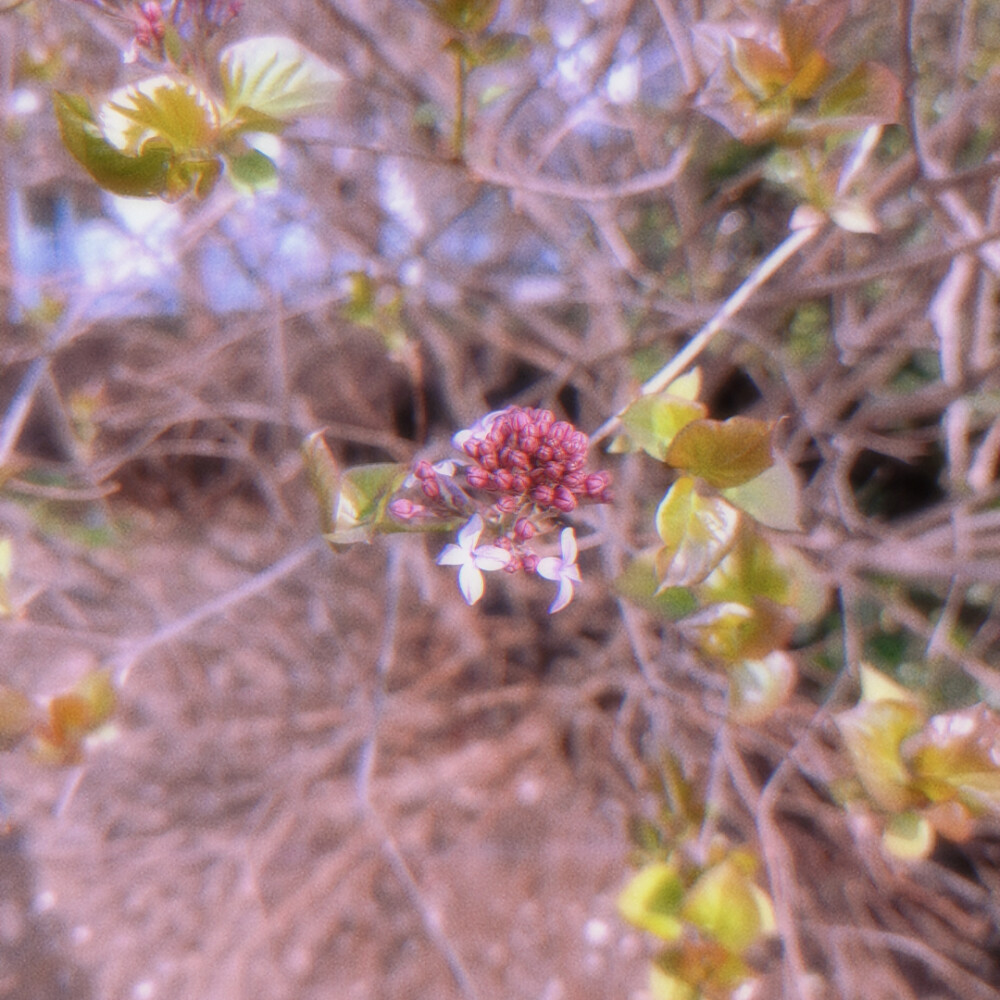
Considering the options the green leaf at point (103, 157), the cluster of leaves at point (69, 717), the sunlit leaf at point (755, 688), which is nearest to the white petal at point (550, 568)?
the sunlit leaf at point (755, 688)

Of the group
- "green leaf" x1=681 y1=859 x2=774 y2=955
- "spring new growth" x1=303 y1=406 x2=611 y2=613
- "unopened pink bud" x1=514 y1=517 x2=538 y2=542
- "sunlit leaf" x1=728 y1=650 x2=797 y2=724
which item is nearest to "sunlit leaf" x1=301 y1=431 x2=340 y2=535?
"spring new growth" x1=303 y1=406 x2=611 y2=613

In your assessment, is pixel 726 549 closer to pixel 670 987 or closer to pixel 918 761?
pixel 918 761

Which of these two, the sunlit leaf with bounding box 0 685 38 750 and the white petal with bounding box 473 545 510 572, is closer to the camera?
the white petal with bounding box 473 545 510 572

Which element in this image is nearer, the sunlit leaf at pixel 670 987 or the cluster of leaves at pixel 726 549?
the cluster of leaves at pixel 726 549

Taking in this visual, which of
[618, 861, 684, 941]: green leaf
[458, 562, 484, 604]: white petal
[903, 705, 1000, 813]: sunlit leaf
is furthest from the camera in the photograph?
[618, 861, 684, 941]: green leaf

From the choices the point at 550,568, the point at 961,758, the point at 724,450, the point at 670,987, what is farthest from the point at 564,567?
the point at 670,987

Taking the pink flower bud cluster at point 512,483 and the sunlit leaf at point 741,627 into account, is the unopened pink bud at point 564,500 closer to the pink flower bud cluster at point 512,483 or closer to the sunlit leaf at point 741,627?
the pink flower bud cluster at point 512,483

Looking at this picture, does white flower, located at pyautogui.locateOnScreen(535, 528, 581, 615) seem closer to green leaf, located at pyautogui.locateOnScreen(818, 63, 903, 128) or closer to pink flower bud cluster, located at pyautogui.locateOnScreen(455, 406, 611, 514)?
pink flower bud cluster, located at pyautogui.locateOnScreen(455, 406, 611, 514)
